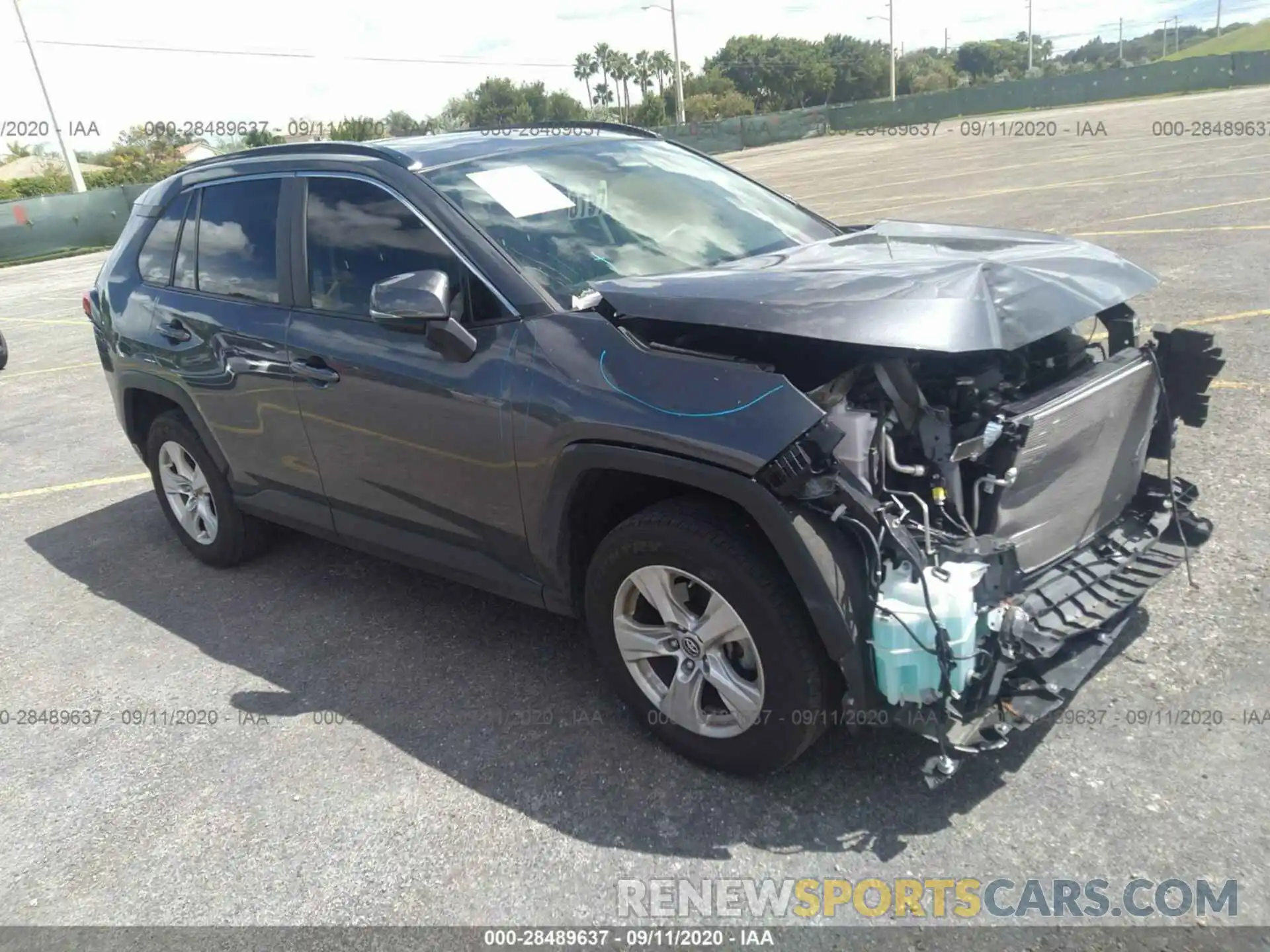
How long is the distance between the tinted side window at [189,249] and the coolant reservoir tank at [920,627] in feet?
11.8

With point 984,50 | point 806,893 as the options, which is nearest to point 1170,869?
point 806,893

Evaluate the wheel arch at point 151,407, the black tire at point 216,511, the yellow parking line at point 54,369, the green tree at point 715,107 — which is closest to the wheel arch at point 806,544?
the wheel arch at point 151,407

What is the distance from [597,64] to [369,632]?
11683 cm

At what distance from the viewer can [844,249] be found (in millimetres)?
3516

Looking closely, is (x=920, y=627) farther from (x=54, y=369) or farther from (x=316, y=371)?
(x=54, y=369)

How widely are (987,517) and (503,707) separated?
1.81 m

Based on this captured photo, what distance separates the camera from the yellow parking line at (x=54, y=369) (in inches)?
432

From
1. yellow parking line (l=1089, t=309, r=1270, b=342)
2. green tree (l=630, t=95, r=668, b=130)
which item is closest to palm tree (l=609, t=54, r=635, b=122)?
green tree (l=630, t=95, r=668, b=130)

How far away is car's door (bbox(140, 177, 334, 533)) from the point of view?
3.99m

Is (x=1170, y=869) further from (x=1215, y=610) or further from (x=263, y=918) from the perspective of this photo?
(x=263, y=918)

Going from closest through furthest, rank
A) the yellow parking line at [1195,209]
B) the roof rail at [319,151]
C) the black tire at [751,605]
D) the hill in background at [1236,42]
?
the black tire at [751,605]
the roof rail at [319,151]
the yellow parking line at [1195,209]
the hill in background at [1236,42]

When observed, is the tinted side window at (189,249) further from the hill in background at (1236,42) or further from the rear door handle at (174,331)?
the hill in background at (1236,42)

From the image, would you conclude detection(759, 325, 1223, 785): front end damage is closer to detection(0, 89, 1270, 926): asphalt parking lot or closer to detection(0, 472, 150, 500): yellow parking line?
detection(0, 89, 1270, 926): asphalt parking lot

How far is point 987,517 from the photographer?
272cm
